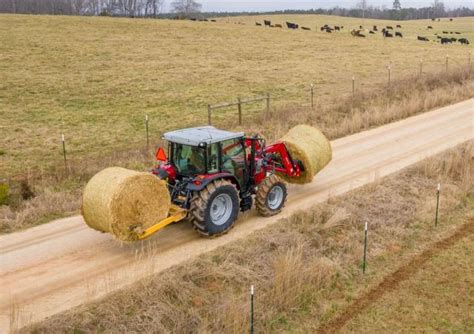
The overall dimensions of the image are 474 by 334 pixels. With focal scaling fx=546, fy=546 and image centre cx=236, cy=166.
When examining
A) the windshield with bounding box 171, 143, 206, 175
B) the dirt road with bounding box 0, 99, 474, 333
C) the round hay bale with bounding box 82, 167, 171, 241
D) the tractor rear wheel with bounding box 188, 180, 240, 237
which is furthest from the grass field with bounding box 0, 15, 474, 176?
the tractor rear wheel with bounding box 188, 180, 240, 237

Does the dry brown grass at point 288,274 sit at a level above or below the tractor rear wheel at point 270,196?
below

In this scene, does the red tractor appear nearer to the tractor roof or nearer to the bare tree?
the tractor roof

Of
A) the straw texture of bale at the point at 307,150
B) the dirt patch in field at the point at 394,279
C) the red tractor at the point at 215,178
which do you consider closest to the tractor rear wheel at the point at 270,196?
the red tractor at the point at 215,178

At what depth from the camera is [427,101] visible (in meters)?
28.3

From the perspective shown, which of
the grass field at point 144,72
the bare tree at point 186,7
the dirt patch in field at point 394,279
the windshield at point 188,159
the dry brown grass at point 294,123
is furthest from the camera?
the bare tree at point 186,7

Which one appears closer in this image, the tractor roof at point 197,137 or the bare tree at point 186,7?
the tractor roof at point 197,137

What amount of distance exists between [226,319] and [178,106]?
69.9ft

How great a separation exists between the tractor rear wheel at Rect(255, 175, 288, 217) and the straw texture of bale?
130 cm

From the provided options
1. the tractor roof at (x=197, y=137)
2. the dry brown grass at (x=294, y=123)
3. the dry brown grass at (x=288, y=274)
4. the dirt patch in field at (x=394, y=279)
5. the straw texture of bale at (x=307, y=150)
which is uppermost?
the tractor roof at (x=197, y=137)

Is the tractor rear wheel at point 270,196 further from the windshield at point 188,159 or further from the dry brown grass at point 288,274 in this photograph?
the windshield at point 188,159

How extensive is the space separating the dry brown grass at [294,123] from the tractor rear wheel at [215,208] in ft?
14.0

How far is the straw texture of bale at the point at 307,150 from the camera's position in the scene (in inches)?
594

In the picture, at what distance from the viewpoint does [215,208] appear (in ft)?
41.5

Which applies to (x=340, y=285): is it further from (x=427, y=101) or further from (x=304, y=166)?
(x=427, y=101)
